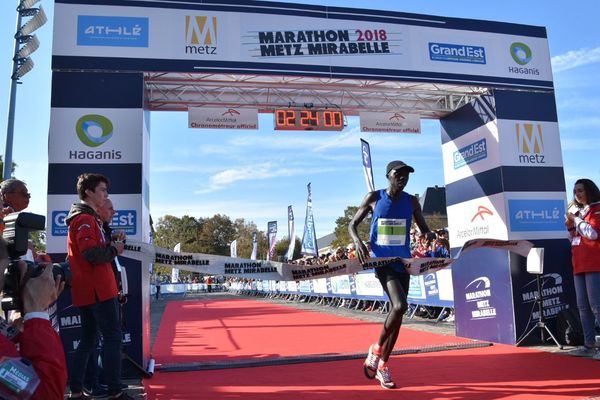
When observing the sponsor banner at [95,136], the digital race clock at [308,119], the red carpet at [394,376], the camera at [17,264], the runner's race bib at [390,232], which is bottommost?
the red carpet at [394,376]

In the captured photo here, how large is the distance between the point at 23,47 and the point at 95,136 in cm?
1119

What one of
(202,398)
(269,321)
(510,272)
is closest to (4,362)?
(202,398)

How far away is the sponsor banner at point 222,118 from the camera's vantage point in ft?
25.7

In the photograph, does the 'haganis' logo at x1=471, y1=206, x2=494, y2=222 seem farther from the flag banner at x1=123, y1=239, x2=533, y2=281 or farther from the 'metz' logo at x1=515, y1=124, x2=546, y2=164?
the flag banner at x1=123, y1=239, x2=533, y2=281

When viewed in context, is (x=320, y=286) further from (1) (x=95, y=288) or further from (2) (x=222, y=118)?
(1) (x=95, y=288)

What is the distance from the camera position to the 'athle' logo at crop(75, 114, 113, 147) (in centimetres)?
596

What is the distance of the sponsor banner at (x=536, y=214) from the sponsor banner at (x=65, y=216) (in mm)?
4914

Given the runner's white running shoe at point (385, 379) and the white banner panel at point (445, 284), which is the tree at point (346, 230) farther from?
the runner's white running shoe at point (385, 379)

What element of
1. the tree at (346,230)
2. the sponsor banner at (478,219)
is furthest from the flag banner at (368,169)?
the tree at (346,230)

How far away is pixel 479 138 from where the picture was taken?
295 inches

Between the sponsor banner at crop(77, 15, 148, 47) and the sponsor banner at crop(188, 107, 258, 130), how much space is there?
1.68 metres

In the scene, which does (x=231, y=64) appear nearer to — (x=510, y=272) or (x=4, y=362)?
(x=510, y=272)

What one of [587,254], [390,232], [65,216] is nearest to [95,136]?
[65,216]

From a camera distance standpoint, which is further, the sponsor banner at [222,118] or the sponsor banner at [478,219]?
the sponsor banner at [222,118]
